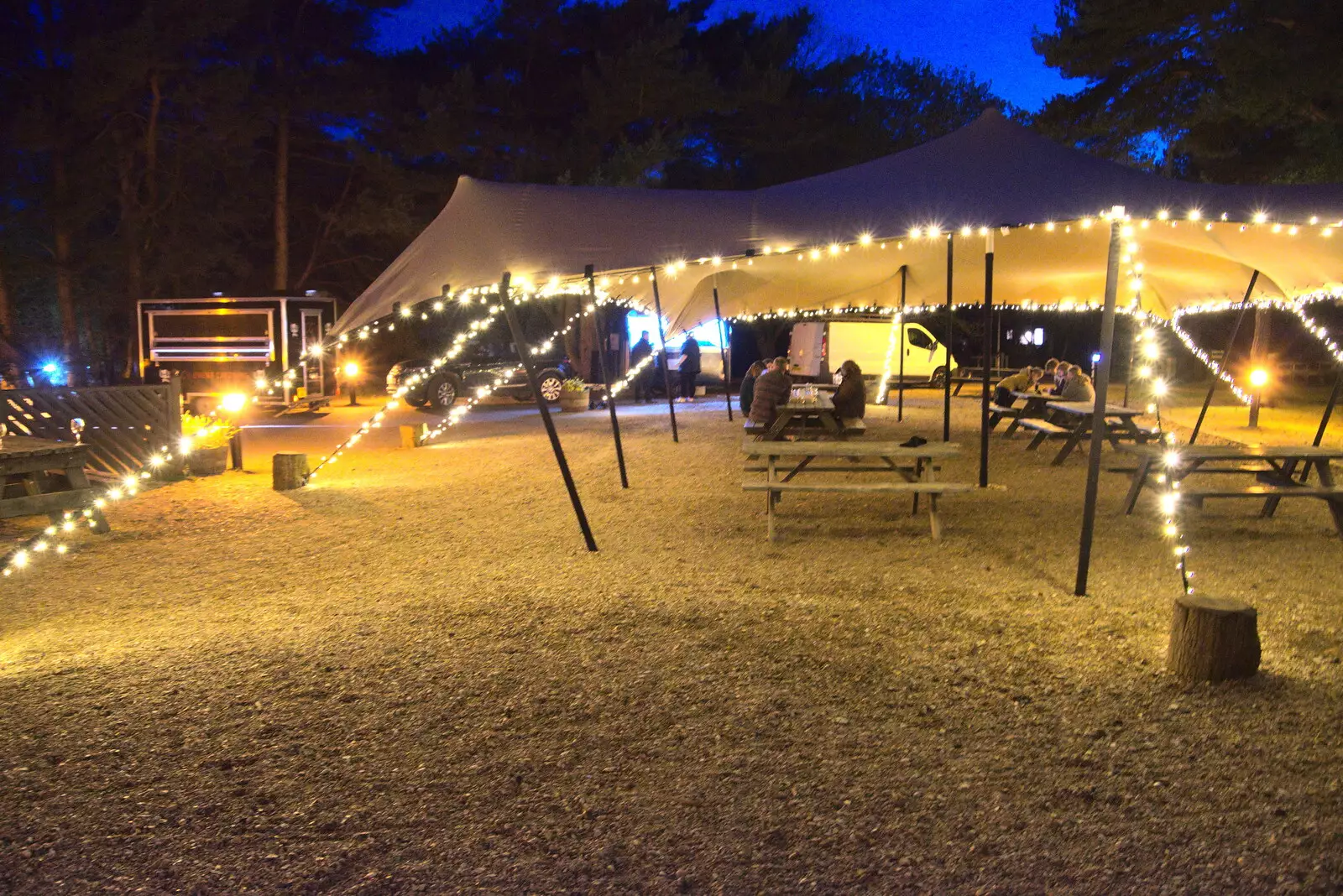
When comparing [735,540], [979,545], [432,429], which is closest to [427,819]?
[735,540]

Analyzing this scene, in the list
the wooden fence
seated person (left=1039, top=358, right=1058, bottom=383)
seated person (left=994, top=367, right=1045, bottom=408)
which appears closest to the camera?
the wooden fence

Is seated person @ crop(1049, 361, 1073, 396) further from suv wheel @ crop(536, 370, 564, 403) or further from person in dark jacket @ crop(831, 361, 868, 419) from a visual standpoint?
suv wheel @ crop(536, 370, 564, 403)

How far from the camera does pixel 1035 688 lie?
13.1 feet

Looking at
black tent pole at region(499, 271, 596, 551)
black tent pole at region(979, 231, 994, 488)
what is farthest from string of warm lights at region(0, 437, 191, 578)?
black tent pole at region(979, 231, 994, 488)

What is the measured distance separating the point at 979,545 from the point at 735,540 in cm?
161

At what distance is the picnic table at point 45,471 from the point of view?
24.1 feet

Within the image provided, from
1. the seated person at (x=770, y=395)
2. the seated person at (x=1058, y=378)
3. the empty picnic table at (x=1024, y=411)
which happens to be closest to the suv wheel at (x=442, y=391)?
the seated person at (x=770, y=395)

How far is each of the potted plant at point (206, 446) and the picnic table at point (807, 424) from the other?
19.2 ft

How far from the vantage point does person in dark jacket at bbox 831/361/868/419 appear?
11609 mm

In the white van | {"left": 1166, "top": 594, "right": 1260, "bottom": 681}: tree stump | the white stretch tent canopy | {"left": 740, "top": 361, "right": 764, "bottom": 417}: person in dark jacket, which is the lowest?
Answer: {"left": 1166, "top": 594, "right": 1260, "bottom": 681}: tree stump

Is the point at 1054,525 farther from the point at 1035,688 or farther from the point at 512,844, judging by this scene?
the point at 512,844

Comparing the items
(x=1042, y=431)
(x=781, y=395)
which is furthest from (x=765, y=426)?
(x=1042, y=431)

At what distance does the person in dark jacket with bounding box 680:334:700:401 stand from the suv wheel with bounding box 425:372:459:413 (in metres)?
4.60

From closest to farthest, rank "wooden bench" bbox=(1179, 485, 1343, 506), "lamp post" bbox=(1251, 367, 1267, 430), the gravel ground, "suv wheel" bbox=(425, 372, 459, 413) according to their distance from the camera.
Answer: the gravel ground < "wooden bench" bbox=(1179, 485, 1343, 506) < "lamp post" bbox=(1251, 367, 1267, 430) < "suv wheel" bbox=(425, 372, 459, 413)
